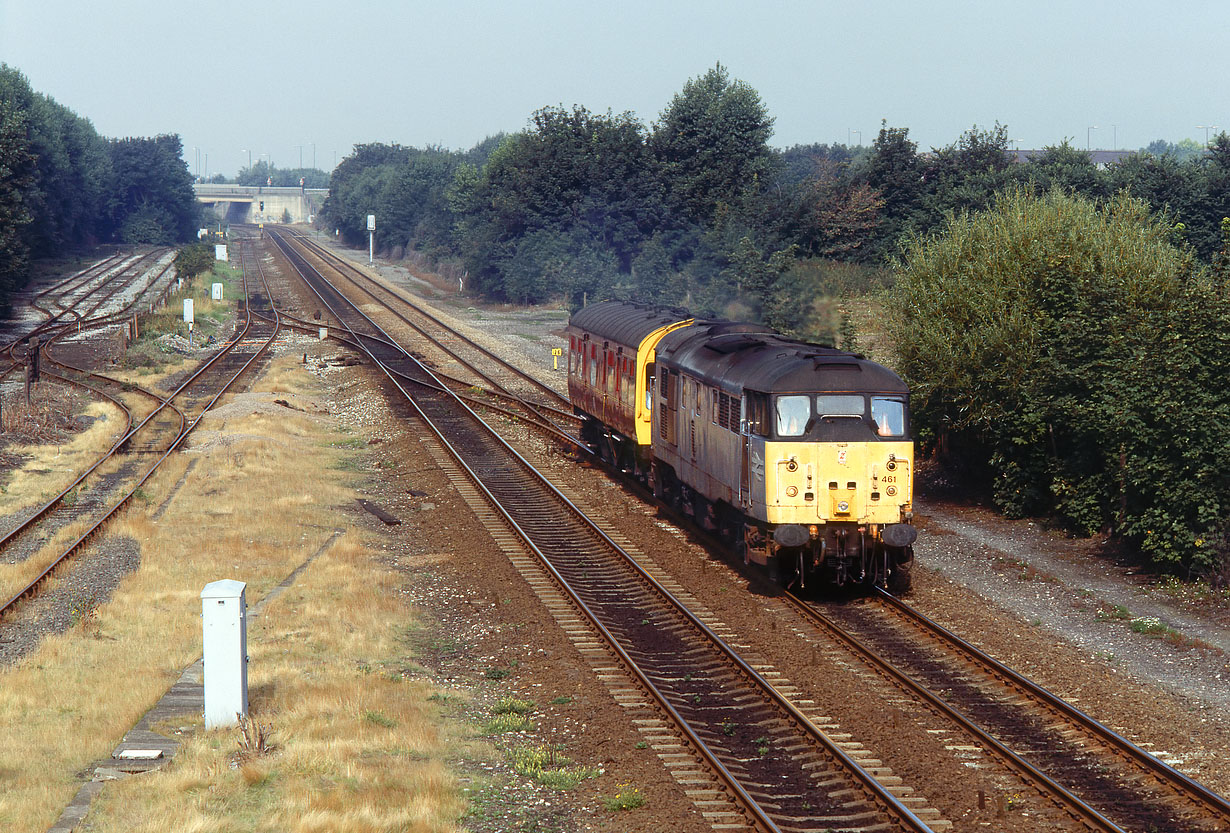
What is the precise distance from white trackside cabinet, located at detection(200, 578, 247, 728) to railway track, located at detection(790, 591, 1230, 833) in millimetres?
7271

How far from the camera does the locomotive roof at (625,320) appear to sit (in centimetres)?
2444

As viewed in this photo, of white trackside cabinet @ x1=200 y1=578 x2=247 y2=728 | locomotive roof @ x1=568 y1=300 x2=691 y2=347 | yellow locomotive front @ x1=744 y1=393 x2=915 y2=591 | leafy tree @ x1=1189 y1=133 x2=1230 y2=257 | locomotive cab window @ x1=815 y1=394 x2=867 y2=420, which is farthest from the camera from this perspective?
leafy tree @ x1=1189 y1=133 x2=1230 y2=257

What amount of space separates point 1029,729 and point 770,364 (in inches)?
276

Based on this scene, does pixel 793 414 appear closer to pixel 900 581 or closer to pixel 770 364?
pixel 770 364

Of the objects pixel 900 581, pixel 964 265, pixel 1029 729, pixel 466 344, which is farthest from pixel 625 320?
pixel 466 344

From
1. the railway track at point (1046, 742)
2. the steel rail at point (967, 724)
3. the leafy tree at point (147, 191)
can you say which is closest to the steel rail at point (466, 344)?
the steel rail at point (967, 724)

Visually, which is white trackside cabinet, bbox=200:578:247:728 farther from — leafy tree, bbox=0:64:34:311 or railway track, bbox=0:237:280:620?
leafy tree, bbox=0:64:34:311

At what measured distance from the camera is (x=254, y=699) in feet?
42.0

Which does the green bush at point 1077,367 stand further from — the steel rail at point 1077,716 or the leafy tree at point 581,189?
the leafy tree at point 581,189

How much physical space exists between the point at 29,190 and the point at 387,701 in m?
69.3

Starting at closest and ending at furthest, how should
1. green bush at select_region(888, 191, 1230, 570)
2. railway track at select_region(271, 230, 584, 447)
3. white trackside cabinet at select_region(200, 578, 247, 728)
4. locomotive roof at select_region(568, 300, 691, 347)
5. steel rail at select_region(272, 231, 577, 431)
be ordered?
white trackside cabinet at select_region(200, 578, 247, 728), green bush at select_region(888, 191, 1230, 570), locomotive roof at select_region(568, 300, 691, 347), railway track at select_region(271, 230, 584, 447), steel rail at select_region(272, 231, 577, 431)

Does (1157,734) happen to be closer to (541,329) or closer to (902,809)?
(902,809)

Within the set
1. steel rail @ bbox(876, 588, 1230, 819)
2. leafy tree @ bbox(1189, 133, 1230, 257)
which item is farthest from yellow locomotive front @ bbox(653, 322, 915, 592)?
leafy tree @ bbox(1189, 133, 1230, 257)

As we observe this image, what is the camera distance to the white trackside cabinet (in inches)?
459
